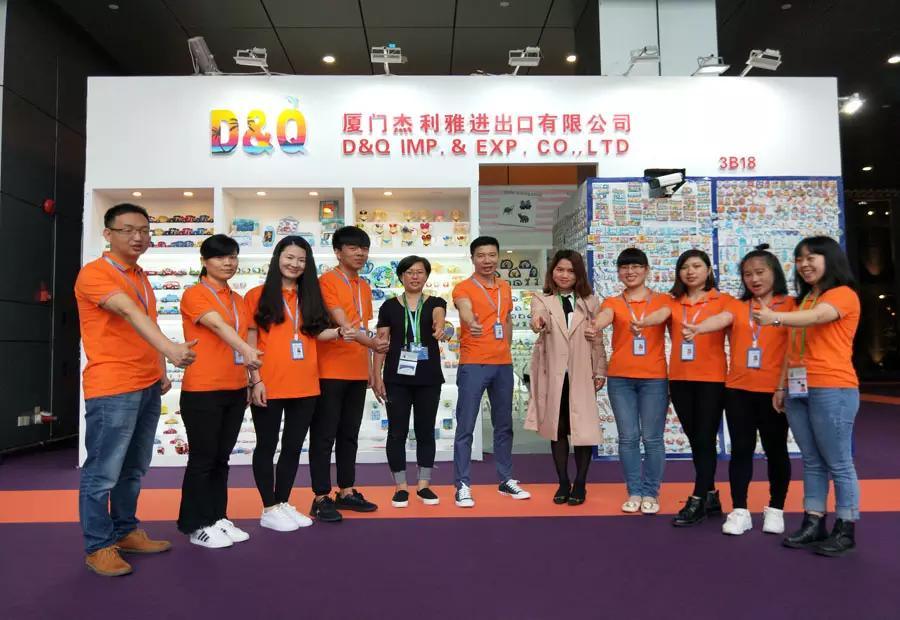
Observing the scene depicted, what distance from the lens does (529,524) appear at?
3.40 meters

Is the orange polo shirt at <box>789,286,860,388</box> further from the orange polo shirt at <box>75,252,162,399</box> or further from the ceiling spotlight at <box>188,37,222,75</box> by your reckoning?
the ceiling spotlight at <box>188,37,222,75</box>

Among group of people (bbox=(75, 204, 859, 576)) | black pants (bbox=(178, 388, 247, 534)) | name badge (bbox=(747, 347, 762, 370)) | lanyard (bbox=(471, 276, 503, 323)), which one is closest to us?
group of people (bbox=(75, 204, 859, 576))

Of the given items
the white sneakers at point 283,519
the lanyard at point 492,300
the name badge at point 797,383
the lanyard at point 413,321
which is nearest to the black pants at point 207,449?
the white sneakers at point 283,519

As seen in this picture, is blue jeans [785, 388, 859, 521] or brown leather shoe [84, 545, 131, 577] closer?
brown leather shoe [84, 545, 131, 577]

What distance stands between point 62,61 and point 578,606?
7.35 meters

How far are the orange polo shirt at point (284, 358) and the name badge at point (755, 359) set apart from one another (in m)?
2.23

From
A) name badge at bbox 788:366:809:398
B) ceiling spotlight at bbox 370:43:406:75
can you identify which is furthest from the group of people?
ceiling spotlight at bbox 370:43:406:75

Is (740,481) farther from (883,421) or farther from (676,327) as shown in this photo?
(883,421)

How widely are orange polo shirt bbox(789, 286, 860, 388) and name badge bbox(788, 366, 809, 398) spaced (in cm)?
2

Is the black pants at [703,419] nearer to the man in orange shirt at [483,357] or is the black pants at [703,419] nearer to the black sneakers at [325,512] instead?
the man in orange shirt at [483,357]

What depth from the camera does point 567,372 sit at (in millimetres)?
3811

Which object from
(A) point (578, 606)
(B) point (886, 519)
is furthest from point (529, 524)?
(B) point (886, 519)

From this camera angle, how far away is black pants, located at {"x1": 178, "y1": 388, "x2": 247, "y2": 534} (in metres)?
2.96

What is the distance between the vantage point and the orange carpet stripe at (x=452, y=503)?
143 inches
